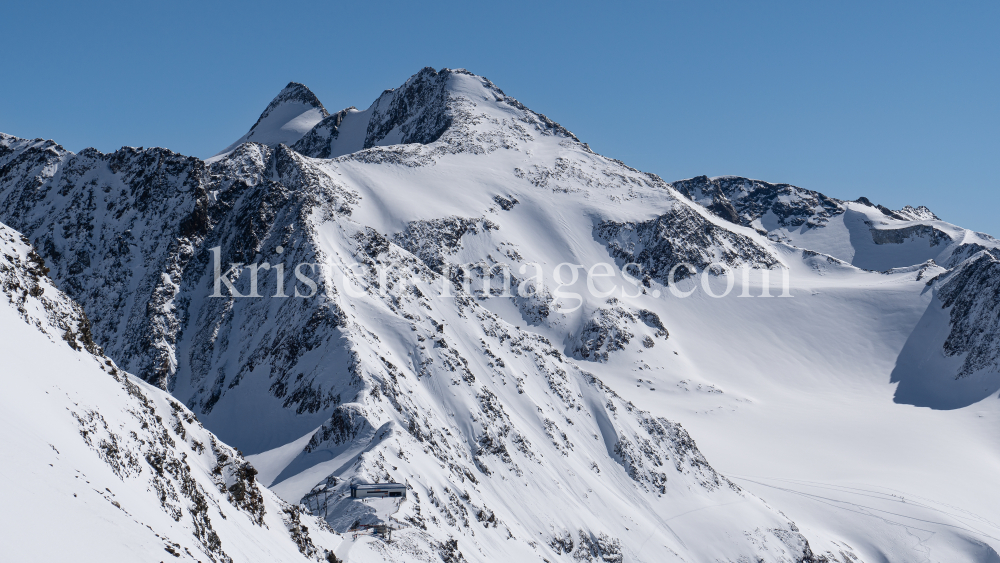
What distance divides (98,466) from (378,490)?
2602 centimetres

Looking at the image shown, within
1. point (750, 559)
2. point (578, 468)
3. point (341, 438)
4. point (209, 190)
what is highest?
point (209, 190)

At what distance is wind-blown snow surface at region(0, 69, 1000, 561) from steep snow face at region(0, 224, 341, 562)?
10082 millimetres

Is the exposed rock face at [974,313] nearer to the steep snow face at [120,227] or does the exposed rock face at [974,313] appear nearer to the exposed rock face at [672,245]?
the exposed rock face at [672,245]

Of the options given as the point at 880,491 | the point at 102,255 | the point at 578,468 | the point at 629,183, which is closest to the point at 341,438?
the point at 578,468

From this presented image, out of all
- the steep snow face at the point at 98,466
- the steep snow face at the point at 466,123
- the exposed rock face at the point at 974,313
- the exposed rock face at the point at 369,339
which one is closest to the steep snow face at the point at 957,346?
the exposed rock face at the point at 974,313

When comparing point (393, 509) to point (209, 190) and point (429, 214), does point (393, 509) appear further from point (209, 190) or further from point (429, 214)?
point (429, 214)

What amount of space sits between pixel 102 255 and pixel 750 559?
89993 mm

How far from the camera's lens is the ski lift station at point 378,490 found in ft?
155

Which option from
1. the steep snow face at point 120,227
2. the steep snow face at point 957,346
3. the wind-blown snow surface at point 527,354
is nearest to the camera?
the wind-blown snow surface at point 527,354

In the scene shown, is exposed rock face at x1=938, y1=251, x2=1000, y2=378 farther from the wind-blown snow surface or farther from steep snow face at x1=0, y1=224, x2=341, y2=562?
steep snow face at x1=0, y1=224, x2=341, y2=562

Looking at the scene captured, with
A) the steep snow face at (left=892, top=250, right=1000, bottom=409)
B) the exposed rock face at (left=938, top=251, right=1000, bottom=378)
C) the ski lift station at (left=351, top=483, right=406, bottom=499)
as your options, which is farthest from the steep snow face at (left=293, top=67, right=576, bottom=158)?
the ski lift station at (left=351, top=483, right=406, bottom=499)

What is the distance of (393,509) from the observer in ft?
150

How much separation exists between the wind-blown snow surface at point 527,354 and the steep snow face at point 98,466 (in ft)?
33.1

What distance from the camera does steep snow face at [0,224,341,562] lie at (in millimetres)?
18984
